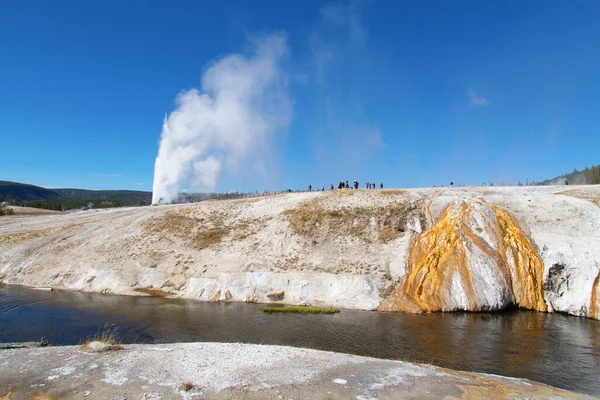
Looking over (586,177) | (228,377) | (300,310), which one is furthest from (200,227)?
(586,177)

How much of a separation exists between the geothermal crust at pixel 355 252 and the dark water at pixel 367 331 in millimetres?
2897

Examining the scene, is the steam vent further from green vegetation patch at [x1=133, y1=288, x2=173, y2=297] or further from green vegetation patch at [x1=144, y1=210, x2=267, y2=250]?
green vegetation patch at [x1=133, y1=288, x2=173, y2=297]

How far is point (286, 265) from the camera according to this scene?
133 ft

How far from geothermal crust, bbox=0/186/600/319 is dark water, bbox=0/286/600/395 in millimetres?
2897

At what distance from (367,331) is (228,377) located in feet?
46.1

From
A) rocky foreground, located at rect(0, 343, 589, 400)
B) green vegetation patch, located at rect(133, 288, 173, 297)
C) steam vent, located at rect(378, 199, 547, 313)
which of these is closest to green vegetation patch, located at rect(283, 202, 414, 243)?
steam vent, located at rect(378, 199, 547, 313)

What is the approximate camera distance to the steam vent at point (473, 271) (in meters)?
32.4

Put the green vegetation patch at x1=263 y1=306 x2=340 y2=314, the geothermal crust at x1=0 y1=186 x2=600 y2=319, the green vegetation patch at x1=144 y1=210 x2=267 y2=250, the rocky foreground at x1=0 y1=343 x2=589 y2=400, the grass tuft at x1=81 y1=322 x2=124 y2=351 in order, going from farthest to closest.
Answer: the green vegetation patch at x1=144 y1=210 x2=267 y2=250
the geothermal crust at x1=0 y1=186 x2=600 y2=319
the green vegetation patch at x1=263 y1=306 x2=340 y2=314
the grass tuft at x1=81 y1=322 x2=124 y2=351
the rocky foreground at x1=0 y1=343 x2=589 y2=400

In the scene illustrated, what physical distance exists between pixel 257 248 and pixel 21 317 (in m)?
23.9

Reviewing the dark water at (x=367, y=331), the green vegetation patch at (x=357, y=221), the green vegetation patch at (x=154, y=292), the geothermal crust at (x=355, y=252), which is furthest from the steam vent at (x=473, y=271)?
the green vegetation patch at (x=154, y=292)

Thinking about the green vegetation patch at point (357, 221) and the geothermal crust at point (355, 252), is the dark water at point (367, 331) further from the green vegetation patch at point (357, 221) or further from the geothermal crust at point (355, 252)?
the green vegetation patch at point (357, 221)

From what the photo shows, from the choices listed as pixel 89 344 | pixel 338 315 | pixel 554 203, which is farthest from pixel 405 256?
pixel 89 344

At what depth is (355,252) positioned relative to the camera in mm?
40719

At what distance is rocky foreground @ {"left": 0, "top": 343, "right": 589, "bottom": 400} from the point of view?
46.0ft
